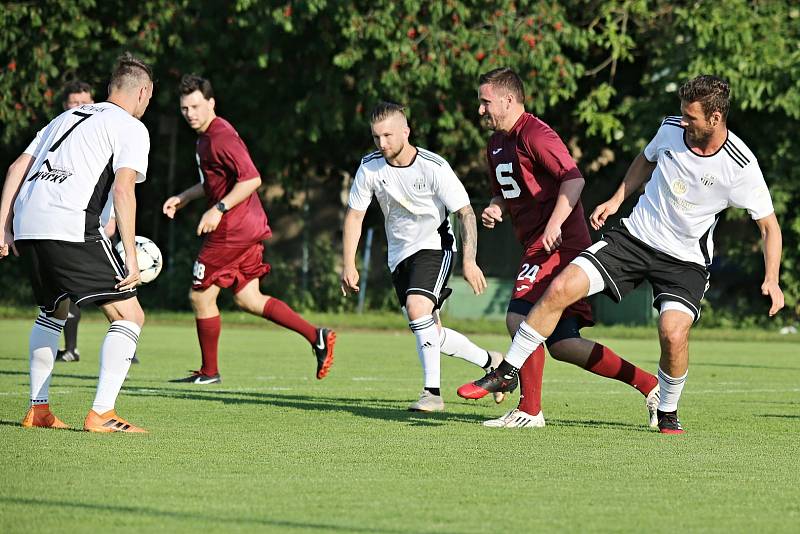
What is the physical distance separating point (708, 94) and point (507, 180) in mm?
1415

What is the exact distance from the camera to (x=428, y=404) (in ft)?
29.8

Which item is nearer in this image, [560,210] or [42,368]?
[42,368]

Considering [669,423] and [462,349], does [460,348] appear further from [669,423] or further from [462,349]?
[669,423]

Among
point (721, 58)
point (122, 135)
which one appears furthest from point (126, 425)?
point (721, 58)

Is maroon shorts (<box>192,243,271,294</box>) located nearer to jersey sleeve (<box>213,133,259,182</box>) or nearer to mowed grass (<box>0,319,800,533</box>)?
jersey sleeve (<box>213,133,259,182</box>)

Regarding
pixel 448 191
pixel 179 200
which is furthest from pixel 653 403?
pixel 179 200

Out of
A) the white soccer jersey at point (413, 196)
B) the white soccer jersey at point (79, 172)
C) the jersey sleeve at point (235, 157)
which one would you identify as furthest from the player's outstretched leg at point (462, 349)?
the white soccer jersey at point (79, 172)

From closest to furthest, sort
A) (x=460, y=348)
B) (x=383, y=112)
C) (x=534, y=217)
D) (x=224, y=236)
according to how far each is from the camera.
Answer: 1. (x=534, y=217)
2. (x=383, y=112)
3. (x=460, y=348)
4. (x=224, y=236)

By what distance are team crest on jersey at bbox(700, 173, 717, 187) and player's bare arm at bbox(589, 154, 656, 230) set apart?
0.42 m

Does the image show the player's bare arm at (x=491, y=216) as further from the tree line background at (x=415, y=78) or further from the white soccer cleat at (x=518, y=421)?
the tree line background at (x=415, y=78)

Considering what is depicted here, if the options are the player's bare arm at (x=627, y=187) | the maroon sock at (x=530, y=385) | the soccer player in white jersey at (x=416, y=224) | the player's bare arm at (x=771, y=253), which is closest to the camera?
the player's bare arm at (x=771, y=253)

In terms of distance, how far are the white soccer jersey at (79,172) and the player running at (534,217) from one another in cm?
214

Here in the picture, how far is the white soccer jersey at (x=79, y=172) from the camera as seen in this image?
7.38m

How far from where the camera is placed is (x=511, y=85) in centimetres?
825
